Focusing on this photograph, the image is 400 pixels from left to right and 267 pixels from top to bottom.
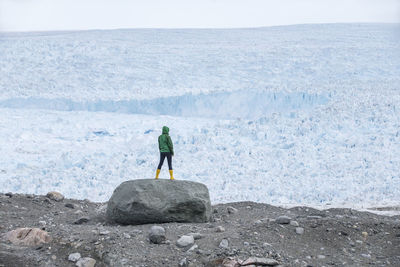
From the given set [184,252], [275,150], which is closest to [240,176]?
[275,150]

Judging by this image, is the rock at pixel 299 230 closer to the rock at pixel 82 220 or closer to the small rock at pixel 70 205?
the rock at pixel 82 220

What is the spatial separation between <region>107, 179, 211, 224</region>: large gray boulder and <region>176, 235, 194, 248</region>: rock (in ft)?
2.85

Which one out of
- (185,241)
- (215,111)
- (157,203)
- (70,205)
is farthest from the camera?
(215,111)

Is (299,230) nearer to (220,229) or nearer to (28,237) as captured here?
(220,229)

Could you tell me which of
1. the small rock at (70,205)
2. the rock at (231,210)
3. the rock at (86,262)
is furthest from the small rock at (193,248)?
the small rock at (70,205)

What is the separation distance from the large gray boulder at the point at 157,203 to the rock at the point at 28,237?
39.1 inches

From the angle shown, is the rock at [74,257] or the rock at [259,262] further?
the rock at [74,257]

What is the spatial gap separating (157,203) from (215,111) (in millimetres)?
9625

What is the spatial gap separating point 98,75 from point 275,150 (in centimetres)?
783

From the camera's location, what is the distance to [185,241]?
4887 mm

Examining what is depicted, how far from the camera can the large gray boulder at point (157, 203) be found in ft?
18.8

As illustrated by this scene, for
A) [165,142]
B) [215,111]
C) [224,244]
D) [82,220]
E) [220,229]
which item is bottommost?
[215,111]

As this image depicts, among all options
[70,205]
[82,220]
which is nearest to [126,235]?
[82,220]

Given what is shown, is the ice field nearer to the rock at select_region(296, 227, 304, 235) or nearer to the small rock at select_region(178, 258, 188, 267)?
the rock at select_region(296, 227, 304, 235)
